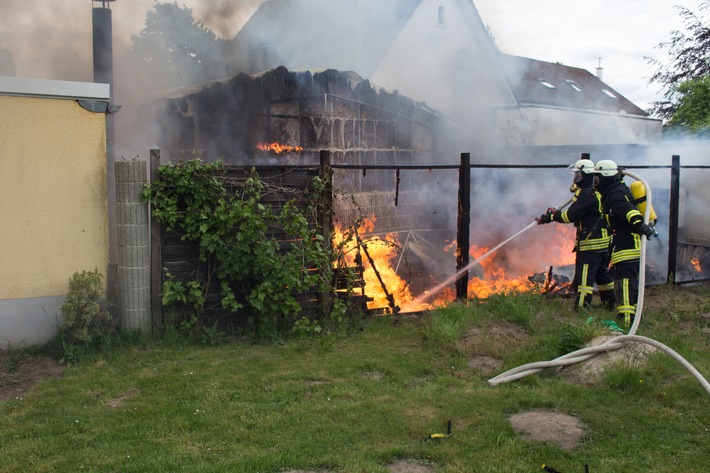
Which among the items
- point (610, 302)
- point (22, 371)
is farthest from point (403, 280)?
point (22, 371)

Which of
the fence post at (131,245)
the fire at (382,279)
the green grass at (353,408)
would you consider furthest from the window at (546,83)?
the fence post at (131,245)

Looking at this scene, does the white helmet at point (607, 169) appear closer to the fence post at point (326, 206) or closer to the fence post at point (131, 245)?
the fence post at point (326, 206)

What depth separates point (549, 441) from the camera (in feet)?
12.9

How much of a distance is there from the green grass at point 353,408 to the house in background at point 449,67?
9711 millimetres

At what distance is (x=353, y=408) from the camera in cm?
455

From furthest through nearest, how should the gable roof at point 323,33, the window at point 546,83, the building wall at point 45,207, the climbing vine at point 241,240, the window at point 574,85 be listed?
the window at point 574,85
the window at point 546,83
the gable roof at point 323,33
the climbing vine at point 241,240
the building wall at point 45,207

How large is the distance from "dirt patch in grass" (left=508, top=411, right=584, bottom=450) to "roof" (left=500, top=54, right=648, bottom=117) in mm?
19184

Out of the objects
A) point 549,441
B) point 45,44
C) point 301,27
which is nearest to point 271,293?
point 549,441

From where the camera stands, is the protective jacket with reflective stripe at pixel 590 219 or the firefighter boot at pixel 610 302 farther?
the firefighter boot at pixel 610 302

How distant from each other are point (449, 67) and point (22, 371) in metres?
16.5

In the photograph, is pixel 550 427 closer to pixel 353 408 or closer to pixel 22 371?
pixel 353 408

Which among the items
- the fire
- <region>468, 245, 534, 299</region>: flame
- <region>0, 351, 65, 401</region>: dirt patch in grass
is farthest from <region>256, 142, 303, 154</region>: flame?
<region>0, 351, 65, 401</region>: dirt patch in grass

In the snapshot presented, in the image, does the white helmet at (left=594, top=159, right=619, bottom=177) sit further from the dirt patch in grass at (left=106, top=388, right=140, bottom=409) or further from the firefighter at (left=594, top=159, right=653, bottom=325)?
the dirt patch in grass at (left=106, top=388, right=140, bottom=409)

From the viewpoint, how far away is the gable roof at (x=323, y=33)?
14984 millimetres
